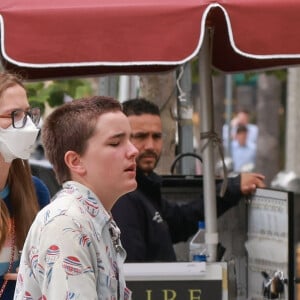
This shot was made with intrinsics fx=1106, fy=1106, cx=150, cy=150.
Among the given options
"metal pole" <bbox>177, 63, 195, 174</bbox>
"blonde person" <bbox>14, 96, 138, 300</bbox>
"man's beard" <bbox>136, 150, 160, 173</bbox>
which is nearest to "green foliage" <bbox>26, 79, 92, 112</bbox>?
"metal pole" <bbox>177, 63, 195, 174</bbox>

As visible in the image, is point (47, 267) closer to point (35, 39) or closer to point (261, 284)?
point (35, 39)

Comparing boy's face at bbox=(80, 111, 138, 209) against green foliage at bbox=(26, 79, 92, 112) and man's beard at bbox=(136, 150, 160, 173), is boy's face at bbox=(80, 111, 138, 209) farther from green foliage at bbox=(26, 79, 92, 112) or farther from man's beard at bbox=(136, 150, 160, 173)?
green foliage at bbox=(26, 79, 92, 112)

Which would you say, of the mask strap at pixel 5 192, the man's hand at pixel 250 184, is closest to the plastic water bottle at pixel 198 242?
the man's hand at pixel 250 184

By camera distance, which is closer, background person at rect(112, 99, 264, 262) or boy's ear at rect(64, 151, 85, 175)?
boy's ear at rect(64, 151, 85, 175)

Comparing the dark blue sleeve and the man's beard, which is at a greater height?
the man's beard

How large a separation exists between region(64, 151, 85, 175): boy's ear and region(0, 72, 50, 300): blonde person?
2.99ft

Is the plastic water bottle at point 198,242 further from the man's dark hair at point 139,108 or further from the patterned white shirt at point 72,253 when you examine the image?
the patterned white shirt at point 72,253

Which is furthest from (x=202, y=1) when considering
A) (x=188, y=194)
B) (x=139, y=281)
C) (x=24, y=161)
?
(x=188, y=194)

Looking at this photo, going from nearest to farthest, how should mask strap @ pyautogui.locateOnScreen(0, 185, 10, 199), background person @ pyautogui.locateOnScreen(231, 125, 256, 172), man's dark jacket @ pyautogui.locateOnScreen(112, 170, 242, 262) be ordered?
mask strap @ pyautogui.locateOnScreen(0, 185, 10, 199) < man's dark jacket @ pyautogui.locateOnScreen(112, 170, 242, 262) < background person @ pyautogui.locateOnScreen(231, 125, 256, 172)

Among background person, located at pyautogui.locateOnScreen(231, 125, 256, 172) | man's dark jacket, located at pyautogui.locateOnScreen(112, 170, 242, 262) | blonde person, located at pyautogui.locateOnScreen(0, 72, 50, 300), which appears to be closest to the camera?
blonde person, located at pyautogui.locateOnScreen(0, 72, 50, 300)

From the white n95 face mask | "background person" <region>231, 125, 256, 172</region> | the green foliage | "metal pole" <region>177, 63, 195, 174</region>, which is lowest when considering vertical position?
the white n95 face mask

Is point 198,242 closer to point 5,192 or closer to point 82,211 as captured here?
point 5,192

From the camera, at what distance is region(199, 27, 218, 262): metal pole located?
5.76 metres

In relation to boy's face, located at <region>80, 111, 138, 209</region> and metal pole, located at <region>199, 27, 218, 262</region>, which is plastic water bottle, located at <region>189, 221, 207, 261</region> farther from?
boy's face, located at <region>80, 111, 138, 209</region>
